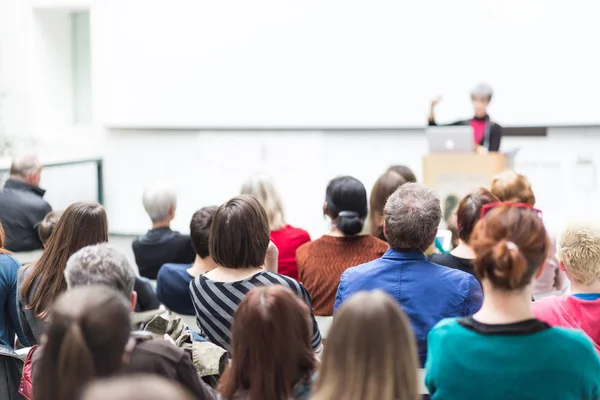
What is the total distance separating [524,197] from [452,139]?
53.3 inches

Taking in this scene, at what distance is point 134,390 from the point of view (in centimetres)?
119

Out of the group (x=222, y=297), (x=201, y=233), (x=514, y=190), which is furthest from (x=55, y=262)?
(x=514, y=190)

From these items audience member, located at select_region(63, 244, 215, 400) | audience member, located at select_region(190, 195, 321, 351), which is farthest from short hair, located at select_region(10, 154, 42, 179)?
audience member, located at select_region(63, 244, 215, 400)

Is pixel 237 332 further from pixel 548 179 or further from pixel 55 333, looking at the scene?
pixel 548 179

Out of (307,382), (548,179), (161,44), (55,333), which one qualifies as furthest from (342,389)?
(161,44)

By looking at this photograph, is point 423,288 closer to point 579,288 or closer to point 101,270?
point 579,288

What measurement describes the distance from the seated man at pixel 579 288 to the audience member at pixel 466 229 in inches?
21.9

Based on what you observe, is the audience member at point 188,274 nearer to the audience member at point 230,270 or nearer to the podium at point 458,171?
the audience member at point 230,270

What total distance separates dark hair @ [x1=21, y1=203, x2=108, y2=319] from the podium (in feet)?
8.78

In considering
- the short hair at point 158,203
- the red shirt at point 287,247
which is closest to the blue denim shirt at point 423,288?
the red shirt at point 287,247

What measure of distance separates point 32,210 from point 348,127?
131 inches

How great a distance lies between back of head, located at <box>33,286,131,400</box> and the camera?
1687mm

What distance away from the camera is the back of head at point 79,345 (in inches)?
66.4

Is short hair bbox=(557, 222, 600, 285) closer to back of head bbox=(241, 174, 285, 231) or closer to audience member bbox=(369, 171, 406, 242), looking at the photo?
audience member bbox=(369, 171, 406, 242)
